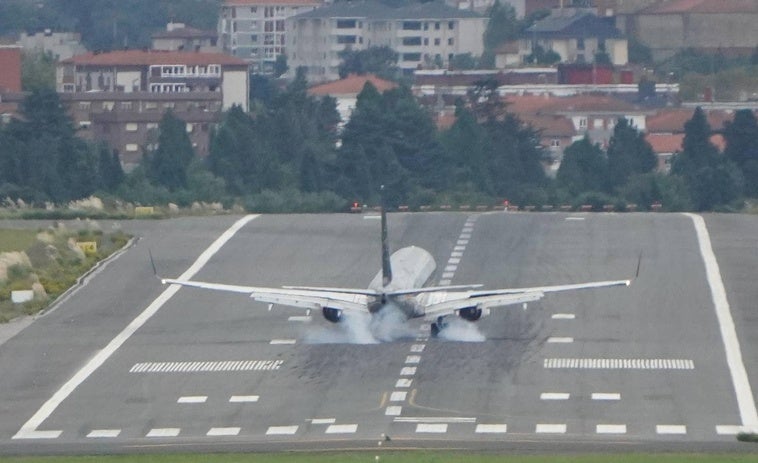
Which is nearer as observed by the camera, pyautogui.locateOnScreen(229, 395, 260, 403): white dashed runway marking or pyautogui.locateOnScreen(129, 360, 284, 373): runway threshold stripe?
pyautogui.locateOnScreen(229, 395, 260, 403): white dashed runway marking

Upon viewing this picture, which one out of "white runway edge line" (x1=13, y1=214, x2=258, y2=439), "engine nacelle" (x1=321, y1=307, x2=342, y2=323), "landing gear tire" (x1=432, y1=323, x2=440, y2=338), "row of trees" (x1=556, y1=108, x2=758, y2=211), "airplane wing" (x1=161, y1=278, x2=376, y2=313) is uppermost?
"airplane wing" (x1=161, y1=278, x2=376, y2=313)

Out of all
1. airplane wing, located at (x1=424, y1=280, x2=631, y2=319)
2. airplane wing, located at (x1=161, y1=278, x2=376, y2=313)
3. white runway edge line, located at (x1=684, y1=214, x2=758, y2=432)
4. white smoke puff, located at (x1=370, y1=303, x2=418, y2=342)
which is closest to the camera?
white runway edge line, located at (x1=684, y1=214, x2=758, y2=432)

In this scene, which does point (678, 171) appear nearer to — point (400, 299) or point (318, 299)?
point (318, 299)

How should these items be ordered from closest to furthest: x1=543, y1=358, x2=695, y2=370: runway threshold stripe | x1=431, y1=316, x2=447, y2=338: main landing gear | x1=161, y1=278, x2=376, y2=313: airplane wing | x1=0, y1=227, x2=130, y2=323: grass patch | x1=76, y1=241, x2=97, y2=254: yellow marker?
x1=543, y1=358, x2=695, y2=370: runway threshold stripe < x1=161, y1=278, x2=376, y2=313: airplane wing < x1=431, y1=316, x2=447, y2=338: main landing gear < x1=0, y1=227, x2=130, y2=323: grass patch < x1=76, y1=241, x2=97, y2=254: yellow marker

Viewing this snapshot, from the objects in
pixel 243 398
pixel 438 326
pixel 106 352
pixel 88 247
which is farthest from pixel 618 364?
pixel 88 247

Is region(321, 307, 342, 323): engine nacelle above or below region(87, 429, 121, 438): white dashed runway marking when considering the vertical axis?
above

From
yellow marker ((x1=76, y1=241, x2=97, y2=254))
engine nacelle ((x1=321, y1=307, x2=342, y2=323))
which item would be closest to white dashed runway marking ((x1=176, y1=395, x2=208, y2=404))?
engine nacelle ((x1=321, y1=307, x2=342, y2=323))

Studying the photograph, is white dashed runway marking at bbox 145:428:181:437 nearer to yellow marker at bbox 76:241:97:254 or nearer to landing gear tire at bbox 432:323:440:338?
landing gear tire at bbox 432:323:440:338
